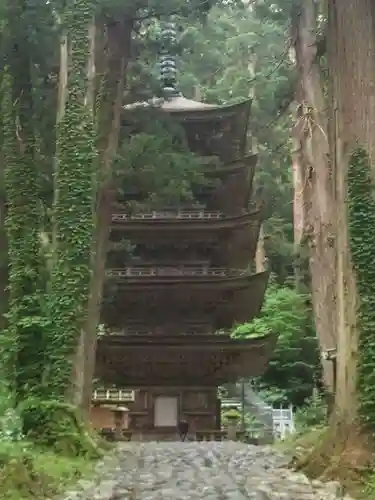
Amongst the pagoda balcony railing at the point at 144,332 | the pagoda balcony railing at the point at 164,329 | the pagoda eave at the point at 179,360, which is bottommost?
the pagoda eave at the point at 179,360

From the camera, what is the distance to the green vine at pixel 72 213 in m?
11.8

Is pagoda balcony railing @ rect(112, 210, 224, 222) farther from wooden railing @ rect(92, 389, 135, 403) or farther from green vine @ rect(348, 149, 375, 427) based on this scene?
green vine @ rect(348, 149, 375, 427)

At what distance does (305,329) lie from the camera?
29.9 m

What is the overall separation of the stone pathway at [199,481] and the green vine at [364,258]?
1121mm

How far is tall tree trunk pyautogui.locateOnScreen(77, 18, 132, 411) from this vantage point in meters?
12.7

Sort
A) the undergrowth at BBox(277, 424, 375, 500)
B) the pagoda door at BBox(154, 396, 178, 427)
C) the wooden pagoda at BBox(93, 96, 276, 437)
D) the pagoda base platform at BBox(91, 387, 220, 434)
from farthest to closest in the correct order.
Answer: the pagoda door at BBox(154, 396, 178, 427)
the pagoda base platform at BBox(91, 387, 220, 434)
the wooden pagoda at BBox(93, 96, 276, 437)
the undergrowth at BBox(277, 424, 375, 500)

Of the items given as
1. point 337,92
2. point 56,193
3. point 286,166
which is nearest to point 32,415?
point 56,193

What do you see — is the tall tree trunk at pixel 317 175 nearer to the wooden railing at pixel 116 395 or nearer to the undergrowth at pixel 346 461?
the wooden railing at pixel 116 395

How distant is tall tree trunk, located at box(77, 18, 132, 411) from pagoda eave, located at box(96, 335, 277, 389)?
8231mm

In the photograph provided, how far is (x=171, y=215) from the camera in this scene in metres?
23.3

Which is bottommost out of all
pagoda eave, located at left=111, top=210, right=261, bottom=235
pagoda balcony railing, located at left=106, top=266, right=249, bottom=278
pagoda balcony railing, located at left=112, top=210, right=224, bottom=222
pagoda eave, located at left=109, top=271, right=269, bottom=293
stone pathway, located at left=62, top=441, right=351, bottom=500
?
stone pathway, located at left=62, top=441, right=351, bottom=500

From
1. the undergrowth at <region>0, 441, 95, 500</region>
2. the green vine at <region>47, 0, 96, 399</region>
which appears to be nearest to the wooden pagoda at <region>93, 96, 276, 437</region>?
the green vine at <region>47, 0, 96, 399</region>

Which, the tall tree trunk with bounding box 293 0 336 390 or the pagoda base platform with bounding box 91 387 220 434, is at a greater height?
the tall tree trunk with bounding box 293 0 336 390

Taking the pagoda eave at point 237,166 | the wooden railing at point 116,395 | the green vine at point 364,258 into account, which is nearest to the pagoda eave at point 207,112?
the pagoda eave at point 237,166
